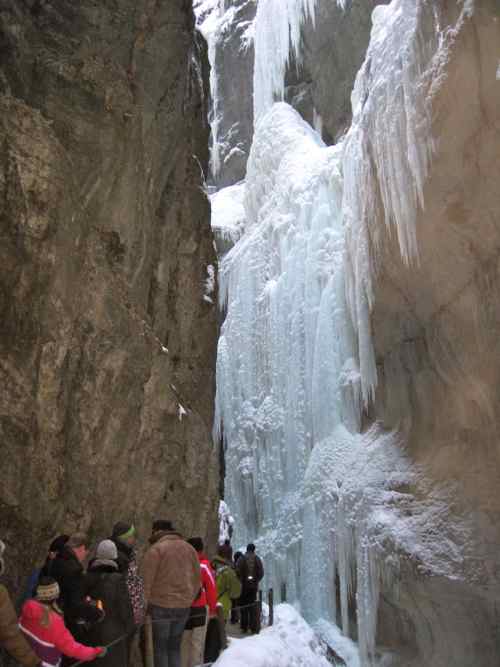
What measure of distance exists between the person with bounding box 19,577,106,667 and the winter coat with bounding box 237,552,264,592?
471cm

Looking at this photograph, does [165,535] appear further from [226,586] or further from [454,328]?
[454,328]

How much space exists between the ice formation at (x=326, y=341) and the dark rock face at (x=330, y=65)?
556 millimetres

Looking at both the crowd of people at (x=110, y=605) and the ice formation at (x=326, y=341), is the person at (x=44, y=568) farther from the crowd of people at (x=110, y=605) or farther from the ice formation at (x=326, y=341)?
the ice formation at (x=326, y=341)

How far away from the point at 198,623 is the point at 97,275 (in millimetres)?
2951

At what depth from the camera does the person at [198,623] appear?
525 centimetres

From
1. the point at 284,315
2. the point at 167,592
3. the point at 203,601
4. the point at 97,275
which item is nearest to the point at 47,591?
the point at 167,592

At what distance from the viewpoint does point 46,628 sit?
3438mm

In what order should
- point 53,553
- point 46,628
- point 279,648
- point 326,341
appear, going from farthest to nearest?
point 326,341 < point 279,648 < point 53,553 < point 46,628

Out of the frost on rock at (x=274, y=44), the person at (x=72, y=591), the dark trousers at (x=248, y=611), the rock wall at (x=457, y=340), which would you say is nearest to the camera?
the person at (x=72, y=591)

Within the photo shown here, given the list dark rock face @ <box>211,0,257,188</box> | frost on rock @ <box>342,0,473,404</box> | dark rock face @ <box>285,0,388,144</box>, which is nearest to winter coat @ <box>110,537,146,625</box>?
frost on rock @ <box>342,0,473,404</box>

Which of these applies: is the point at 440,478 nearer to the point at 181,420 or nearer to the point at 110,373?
the point at 181,420

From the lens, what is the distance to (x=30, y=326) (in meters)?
5.22

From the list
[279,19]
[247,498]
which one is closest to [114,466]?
[247,498]

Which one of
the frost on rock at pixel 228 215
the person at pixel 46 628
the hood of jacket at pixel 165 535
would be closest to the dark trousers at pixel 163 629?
the hood of jacket at pixel 165 535
